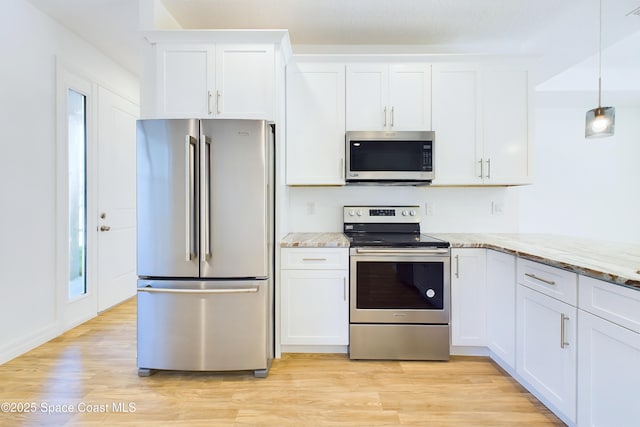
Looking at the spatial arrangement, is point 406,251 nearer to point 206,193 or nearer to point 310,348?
point 310,348

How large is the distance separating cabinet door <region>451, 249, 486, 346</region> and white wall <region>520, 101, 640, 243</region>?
8.89 ft

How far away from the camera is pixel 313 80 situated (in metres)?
2.68

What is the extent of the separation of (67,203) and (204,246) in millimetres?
1765

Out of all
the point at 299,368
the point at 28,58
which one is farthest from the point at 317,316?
the point at 28,58

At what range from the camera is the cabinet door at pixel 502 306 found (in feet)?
6.70

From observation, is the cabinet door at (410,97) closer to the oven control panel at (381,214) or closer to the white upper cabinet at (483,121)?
the white upper cabinet at (483,121)

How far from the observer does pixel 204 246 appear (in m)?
2.06

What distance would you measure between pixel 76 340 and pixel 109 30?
2.79 meters

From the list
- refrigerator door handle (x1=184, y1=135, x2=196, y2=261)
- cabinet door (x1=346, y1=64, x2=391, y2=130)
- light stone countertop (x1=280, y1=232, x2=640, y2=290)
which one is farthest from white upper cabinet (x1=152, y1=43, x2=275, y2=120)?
light stone countertop (x1=280, y1=232, x2=640, y2=290)

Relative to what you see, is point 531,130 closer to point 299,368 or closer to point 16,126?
point 299,368

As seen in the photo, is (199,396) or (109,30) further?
(109,30)

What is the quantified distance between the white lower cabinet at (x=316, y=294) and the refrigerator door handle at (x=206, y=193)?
0.56 metres

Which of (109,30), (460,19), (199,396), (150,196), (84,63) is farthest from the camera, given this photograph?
(84,63)

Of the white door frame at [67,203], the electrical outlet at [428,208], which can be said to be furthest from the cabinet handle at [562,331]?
the white door frame at [67,203]
